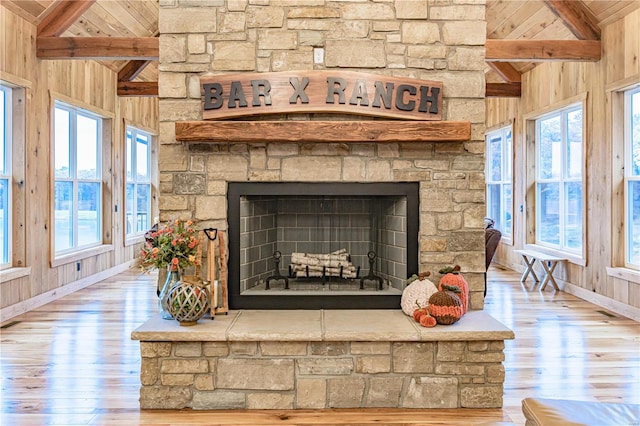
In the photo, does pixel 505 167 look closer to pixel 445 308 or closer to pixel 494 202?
pixel 494 202

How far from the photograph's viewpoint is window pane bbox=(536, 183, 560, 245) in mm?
7000

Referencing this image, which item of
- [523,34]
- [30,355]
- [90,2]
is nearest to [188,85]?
[30,355]

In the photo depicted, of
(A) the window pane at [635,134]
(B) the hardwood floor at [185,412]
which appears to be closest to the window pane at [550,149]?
(A) the window pane at [635,134]

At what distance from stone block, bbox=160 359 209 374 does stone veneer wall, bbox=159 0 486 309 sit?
3.04 ft

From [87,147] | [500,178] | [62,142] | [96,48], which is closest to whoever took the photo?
[96,48]

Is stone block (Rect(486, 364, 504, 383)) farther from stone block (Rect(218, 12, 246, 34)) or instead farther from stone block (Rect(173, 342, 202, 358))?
stone block (Rect(218, 12, 246, 34))

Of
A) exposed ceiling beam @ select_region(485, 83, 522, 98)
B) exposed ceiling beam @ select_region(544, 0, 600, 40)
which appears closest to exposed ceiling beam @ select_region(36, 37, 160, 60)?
exposed ceiling beam @ select_region(544, 0, 600, 40)

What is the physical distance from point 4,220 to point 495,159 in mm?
7377

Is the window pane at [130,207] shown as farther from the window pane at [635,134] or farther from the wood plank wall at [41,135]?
the window pane at [635,134]

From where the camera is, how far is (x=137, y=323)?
479 cm

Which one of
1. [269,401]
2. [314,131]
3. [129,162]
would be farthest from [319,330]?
[129,162]

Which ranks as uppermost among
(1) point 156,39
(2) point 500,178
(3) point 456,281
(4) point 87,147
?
(1) point 156,39

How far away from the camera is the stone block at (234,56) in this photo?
138 inches

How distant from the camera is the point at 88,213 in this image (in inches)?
283
